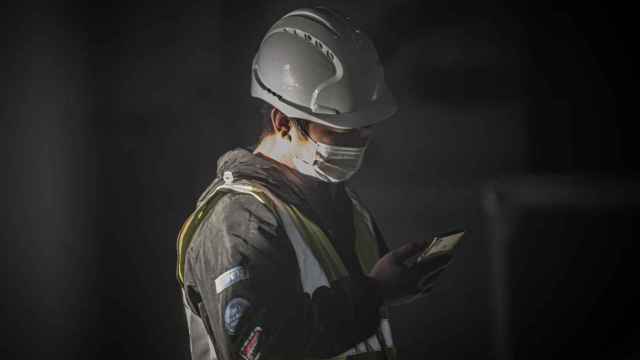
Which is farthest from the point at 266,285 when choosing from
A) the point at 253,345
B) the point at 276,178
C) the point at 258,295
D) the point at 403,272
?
the point at 403,272

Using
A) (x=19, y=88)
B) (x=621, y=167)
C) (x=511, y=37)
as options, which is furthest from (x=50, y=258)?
(x=621, y=167)

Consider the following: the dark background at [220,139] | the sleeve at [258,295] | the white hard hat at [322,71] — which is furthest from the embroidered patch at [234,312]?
the white hard hat at [322,71]

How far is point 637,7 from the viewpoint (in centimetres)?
232

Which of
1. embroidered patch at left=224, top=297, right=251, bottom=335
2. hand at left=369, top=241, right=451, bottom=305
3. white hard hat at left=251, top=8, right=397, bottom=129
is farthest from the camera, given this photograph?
hand at left=369, top=241, right=451, bottom=305

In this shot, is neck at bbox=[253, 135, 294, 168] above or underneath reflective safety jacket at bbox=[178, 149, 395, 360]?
above

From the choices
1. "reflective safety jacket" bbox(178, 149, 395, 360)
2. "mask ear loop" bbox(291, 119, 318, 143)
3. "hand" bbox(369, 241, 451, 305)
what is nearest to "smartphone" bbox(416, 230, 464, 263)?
"hand" bbox(369, 241, 451, 305)

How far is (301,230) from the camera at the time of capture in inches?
85.6

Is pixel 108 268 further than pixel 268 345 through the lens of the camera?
Yes

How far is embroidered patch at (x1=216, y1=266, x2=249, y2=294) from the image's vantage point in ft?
6.78

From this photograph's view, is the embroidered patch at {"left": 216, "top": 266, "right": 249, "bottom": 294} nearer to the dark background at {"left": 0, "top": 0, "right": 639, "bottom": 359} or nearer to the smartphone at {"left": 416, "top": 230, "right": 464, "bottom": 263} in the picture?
the dark background at {"left": 0, "top": 0, "right": 639, "bottom": 359}

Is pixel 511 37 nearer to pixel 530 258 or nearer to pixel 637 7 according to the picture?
pixel 637 7

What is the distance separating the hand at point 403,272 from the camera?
7.45 feet

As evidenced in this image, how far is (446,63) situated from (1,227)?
1.21 meters

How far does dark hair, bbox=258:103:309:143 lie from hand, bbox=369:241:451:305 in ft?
1.24
